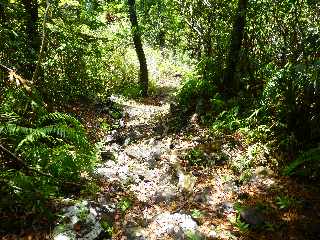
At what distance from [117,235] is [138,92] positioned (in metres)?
9.19

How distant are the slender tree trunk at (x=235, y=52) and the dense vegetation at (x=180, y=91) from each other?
2 cm

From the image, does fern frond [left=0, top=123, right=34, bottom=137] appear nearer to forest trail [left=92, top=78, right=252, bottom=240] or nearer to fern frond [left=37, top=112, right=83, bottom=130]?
fern frond [left=37, top=112, right=83, bottom=130]

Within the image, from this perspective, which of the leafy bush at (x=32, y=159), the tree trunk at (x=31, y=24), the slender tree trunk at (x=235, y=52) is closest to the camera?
the leafy bush at (x=32, y=159)

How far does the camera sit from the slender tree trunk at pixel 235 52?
8.26m

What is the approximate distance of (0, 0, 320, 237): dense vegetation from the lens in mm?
5477

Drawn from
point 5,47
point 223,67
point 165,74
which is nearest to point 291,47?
point 223,67

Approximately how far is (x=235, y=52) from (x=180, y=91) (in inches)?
88.4

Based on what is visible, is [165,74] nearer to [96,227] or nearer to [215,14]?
[215,14]

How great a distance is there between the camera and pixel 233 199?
6051 mm

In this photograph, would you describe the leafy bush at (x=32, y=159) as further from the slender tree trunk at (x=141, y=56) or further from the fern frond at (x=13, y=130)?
the slender tree trunk at (x=141, y=56)

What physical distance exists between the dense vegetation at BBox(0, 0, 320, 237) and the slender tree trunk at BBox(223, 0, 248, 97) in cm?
2

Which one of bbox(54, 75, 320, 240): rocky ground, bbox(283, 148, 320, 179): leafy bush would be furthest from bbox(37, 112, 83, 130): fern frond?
bbox(283, 148, 320, 179): leafy bush

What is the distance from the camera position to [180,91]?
1062cm

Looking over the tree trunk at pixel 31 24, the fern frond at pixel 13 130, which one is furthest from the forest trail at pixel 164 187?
the tree trunk at pixel 31 24
